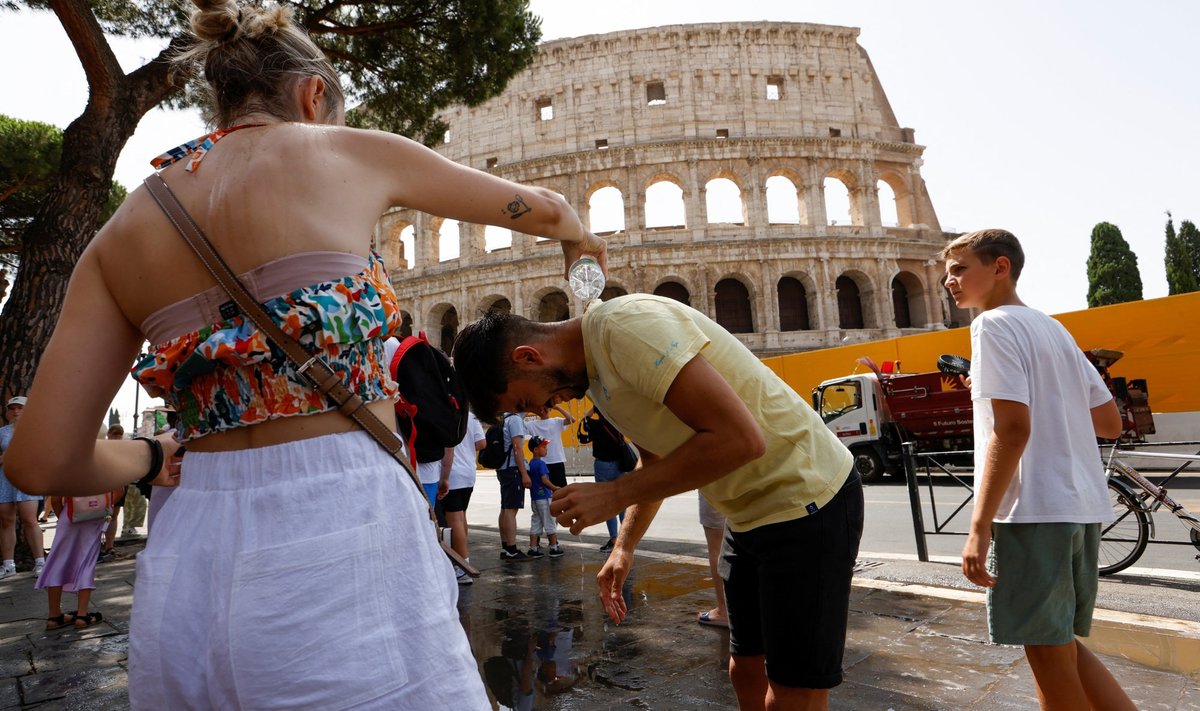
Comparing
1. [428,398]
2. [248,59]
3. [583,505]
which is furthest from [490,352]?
[428,398]

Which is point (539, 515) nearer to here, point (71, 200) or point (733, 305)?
point (71, 200)

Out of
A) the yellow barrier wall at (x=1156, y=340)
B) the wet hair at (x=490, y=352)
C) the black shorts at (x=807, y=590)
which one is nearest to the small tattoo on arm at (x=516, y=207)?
the wet hair at (x=490, y=352)

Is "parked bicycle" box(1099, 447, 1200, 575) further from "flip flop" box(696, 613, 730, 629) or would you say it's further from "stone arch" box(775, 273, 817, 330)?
"stone arch" box(775, 273, 817, 330)

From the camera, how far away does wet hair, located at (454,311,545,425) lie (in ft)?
5.97

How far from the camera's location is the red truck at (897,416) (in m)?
13.8

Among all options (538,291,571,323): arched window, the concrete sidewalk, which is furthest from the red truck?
(538,291,571,323): arched window

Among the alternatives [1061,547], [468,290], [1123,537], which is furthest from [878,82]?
[1061,547]

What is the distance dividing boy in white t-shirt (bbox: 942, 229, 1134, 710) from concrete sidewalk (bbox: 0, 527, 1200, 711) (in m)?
0.82

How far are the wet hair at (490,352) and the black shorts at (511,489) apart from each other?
5577mm

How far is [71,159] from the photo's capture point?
841 centimetres

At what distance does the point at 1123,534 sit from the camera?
17.7 feet

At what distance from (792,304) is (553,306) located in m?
12.1

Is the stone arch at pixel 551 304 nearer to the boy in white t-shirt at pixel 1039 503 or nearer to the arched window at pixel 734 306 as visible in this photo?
the arched window at pixel 734 306

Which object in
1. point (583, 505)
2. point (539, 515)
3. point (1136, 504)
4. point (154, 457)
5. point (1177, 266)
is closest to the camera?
point (154, 457)
